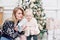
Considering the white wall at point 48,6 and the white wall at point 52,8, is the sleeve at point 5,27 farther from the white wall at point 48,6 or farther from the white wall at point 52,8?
the white wall at point 52,8

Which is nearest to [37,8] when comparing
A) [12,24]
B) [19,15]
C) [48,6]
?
[48,6]

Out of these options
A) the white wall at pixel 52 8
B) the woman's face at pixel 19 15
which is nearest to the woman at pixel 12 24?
the woman's face at pixel 19 15

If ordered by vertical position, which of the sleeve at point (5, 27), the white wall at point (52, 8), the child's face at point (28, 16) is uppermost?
the white wall at point (52, 8)

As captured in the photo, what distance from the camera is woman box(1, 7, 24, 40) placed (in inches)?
94.3

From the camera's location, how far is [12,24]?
7.95 feet

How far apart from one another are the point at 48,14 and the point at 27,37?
1.35 ft

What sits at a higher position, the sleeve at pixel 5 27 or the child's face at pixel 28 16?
the child's face at pixel 28 16

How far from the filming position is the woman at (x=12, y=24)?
2396mm

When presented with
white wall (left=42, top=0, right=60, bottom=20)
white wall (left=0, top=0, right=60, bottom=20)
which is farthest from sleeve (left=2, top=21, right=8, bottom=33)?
white wall (left=42, top=0, right=60, bottom=20)

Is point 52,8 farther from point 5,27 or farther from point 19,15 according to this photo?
point 5,27

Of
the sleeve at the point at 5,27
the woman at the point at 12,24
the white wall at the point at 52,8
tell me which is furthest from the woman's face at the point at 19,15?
the white wall at the point at 52,8

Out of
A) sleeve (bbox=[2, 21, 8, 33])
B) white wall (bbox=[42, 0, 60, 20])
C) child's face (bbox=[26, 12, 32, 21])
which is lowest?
sleeve (bbox=[2, 21, 8, 33])

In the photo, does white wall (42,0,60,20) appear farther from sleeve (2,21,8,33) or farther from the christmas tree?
sleeve (2,21,8,33)

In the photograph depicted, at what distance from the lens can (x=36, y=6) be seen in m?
2.44
